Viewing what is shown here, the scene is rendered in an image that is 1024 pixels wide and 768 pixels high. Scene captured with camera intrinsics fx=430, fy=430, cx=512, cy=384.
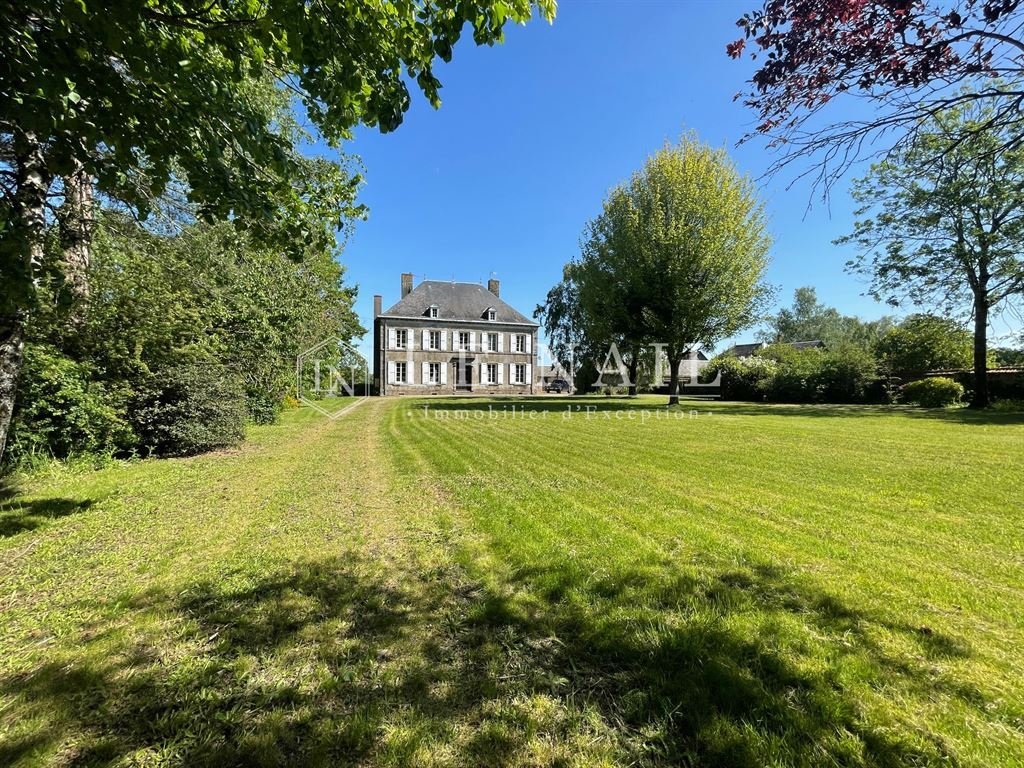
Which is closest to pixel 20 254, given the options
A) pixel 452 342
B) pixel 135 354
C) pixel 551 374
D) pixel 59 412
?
pixel 59 412

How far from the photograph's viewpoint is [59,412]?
5.88 metres

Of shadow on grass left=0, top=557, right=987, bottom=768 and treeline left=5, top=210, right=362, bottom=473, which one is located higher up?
treeline left=5, top=210, right=362, bottom=473

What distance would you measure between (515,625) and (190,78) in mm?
3904

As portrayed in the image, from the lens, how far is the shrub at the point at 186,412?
7242 mm

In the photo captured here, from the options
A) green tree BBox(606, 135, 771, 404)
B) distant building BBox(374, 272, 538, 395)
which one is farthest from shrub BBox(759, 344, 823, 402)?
distant building BBox(374, 272, 538, 395)

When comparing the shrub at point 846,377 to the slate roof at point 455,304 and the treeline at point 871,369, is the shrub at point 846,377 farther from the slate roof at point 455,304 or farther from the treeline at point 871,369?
the slate roof at point 455,304

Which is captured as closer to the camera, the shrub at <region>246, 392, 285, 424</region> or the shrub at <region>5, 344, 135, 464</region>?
the shrub at <region>5, 344, 135, 464</region>

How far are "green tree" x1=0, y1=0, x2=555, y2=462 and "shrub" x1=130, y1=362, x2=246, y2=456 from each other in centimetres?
456

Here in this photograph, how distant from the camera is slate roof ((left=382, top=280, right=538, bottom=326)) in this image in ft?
119

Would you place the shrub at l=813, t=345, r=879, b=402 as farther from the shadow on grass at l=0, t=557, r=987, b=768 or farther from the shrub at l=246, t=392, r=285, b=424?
the shrub at l=246, t=392, r=285, b=424

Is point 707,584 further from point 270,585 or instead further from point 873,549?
point 270,585

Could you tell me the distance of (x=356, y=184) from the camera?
448 cm

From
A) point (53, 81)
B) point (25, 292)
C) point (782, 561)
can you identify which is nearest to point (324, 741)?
point (782, 561)

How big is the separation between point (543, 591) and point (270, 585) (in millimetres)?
1861
